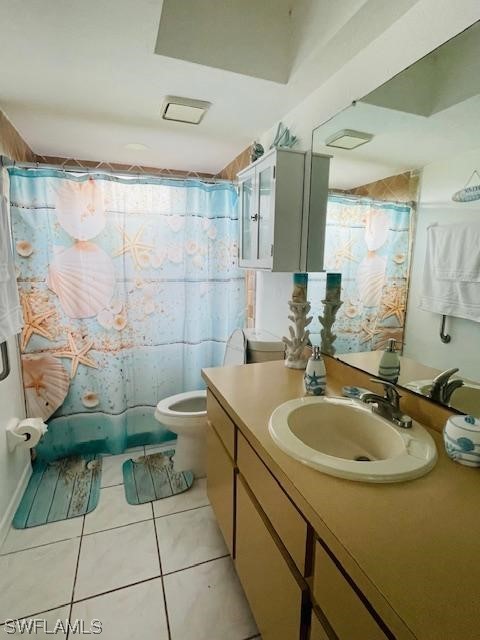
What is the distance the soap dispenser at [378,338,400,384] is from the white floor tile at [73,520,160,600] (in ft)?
4.36

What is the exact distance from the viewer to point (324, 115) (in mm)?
1492

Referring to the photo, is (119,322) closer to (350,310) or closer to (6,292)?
(6,292)

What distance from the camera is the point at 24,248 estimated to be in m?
1.97

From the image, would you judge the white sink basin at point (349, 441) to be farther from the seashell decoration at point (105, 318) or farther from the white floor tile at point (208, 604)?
the seashell decoration at point (105, 318)

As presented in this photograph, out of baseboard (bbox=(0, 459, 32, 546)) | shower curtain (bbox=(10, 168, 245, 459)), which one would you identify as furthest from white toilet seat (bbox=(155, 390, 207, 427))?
baseboard (bbox=(0, 459, 32, 546))

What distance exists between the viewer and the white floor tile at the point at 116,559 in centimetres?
139

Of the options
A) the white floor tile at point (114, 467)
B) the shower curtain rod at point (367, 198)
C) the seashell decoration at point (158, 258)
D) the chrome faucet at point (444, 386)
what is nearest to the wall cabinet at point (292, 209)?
the shower curtain rod at point (367, 198)

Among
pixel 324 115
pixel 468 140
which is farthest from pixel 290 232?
pixel 468 140

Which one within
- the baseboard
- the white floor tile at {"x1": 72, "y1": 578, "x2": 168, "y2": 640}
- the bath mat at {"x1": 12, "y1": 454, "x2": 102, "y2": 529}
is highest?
the baseboard

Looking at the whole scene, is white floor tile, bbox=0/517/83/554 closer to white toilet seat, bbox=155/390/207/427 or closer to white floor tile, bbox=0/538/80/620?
white floor tile, bbox=0/538/80/620

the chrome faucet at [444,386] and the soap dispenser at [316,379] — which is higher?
the chrome faucet at [444,386]

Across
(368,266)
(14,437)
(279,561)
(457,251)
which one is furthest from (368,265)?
(14,437)

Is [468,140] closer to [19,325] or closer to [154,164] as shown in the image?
[19,325]

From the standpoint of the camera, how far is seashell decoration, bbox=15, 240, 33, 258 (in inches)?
77.2
